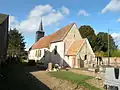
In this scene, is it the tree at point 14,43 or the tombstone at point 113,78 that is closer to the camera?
the tombstone at point 113,78

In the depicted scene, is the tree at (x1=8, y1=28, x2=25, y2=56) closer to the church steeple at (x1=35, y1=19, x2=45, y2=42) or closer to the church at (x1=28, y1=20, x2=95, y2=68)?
the church steeple at (x1=35, y1=19, x2=45, y2=42)

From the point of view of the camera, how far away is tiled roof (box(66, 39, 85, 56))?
4215 cm

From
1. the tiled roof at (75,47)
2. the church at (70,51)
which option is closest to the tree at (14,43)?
the church at (70,51)

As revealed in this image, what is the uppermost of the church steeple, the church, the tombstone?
the church steeple

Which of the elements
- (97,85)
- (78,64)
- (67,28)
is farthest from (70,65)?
(97,85)

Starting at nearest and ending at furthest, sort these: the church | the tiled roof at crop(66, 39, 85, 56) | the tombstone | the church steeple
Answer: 1. the tombstone
2. the church
3. the tiled roof at crop(66, 39, 85, 56)
4. the church steeple

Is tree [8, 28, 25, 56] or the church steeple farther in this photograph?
the church steeple

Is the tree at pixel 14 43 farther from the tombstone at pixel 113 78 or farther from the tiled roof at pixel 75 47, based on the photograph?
the tombstone at pixel 113 78

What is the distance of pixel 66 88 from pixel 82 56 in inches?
966

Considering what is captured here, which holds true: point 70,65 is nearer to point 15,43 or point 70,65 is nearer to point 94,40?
point 94,40

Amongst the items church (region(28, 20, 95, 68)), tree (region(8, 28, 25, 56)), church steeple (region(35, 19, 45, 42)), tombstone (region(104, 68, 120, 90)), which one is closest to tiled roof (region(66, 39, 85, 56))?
church (region(28, 20, 95, 68))

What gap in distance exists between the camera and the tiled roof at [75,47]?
1660 inches

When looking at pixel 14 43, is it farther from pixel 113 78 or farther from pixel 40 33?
pixel 113 78

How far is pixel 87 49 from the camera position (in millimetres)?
43188
